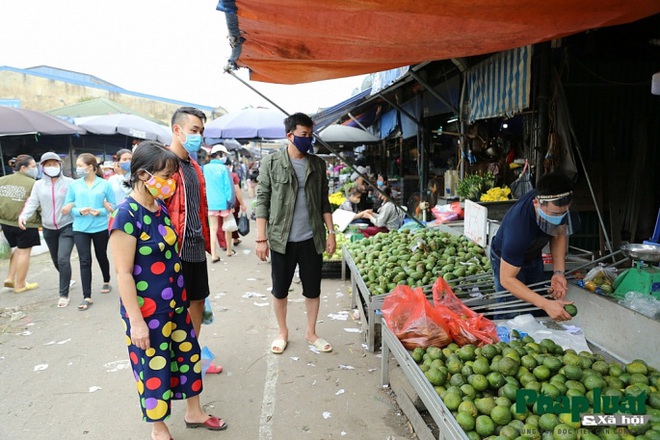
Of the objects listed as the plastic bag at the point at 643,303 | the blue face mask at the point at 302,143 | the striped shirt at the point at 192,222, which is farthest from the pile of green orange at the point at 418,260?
the striped shirt at the point at 192,222

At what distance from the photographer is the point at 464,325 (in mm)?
2973

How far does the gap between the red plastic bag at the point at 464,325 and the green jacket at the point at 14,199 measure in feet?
18.3

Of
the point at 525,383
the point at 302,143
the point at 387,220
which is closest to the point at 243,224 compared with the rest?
the point at 387,220

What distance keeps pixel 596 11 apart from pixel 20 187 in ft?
22.6

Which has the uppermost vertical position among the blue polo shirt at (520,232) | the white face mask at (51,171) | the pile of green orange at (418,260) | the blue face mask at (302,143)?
the blue face mask at (302,143)

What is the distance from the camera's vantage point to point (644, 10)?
265cm

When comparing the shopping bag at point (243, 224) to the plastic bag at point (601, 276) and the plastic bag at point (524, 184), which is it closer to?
the plastic bag at point (524, 184)

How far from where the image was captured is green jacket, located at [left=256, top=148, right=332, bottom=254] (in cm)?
380

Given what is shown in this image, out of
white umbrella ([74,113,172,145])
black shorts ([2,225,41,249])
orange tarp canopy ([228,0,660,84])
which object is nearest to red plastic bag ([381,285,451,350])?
orange tarp canopy ([228,0,660,84])

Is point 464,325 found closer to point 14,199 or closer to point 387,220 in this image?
point 387,220

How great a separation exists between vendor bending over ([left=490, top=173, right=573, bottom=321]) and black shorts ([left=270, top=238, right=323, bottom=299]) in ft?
5.52

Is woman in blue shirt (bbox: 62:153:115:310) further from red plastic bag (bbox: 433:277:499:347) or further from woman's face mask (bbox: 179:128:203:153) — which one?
red plastic bag (bbox: 433:277:499:347)

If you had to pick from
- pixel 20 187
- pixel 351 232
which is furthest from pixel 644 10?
pixel 20 187

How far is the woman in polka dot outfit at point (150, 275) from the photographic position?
2301mm
